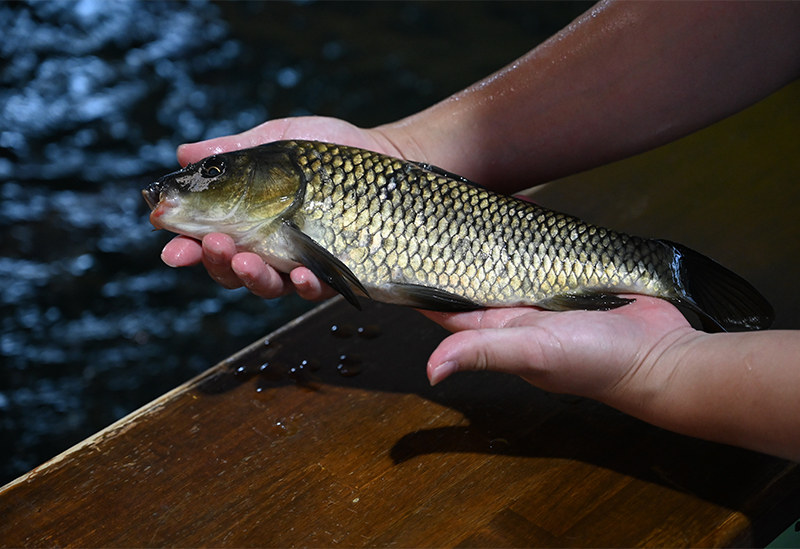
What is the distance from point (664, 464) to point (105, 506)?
126 cm

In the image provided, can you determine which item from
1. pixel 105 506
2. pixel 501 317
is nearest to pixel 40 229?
pixel 105 506

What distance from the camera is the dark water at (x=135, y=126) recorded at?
3.45 meters

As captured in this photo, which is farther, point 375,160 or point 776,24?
point 776,24

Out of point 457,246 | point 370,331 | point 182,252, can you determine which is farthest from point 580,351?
point 182,252

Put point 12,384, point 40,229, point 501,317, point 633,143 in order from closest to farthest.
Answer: point 501,317 < point 633,143 < point 12,384 < point 40,229

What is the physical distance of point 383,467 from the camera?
1.61 m

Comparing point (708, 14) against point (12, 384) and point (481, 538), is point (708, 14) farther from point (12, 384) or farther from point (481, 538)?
point (12, 384)

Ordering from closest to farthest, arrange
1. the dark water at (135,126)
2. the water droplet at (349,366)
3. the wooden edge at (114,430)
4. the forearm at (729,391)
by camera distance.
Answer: the forearm at (729,391) → the wooden edge at (114,430) → the water droplet at (349,366) → the dark water at (135,126)

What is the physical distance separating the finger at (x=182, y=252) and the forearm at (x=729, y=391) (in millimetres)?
1074

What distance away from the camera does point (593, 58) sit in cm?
219

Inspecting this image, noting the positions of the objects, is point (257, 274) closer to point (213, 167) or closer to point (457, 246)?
point (213, 167)

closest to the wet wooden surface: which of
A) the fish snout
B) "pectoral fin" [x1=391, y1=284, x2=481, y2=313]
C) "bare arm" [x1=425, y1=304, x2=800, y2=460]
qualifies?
"bare arm" [x1=425, y1=304, x2=800, y2=460]

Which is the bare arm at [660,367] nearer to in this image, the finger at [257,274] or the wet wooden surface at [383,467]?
the wet wooden surface at [383,467]

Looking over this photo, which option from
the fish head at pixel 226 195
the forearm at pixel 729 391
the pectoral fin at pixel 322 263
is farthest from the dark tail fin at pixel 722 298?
the fish head at pixel 226 195
